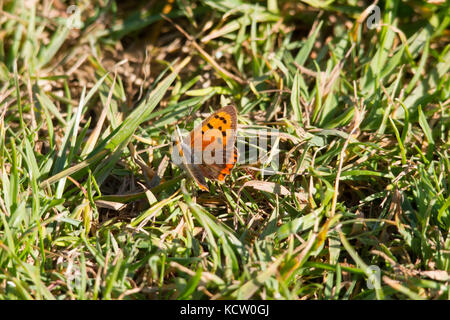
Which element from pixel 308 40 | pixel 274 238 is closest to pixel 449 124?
pixel 308 40

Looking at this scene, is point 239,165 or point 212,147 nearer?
point 212,147

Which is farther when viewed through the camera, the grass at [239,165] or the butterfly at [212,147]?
the butterfly at [212,147]

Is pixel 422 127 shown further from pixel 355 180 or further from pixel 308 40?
pixel 308 40

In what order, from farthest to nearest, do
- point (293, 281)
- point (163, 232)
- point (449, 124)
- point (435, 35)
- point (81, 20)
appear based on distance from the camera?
1. point (81, 20)
2. point (435, 35)
3. point (449, 124)
4. point (163, 232)
5. point (293, 281)

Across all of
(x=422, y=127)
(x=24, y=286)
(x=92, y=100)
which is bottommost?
(x=24, y=286)
